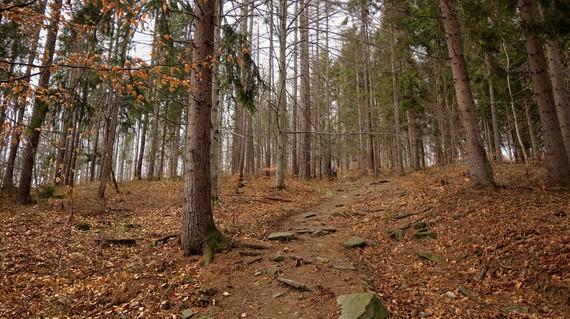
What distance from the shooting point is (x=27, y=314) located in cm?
421

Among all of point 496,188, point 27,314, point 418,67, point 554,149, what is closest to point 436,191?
point 496,188

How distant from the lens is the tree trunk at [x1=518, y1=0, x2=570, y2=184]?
319 inches

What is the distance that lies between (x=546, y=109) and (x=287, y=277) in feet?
27.5

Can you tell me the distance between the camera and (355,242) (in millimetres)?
6598

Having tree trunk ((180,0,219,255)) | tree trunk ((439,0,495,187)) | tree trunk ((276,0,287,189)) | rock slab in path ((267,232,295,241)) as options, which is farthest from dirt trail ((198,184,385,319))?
tree trunk ((276,0,287,189))

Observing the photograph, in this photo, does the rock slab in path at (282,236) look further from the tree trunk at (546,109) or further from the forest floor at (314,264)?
the tree trunk at (546,109)

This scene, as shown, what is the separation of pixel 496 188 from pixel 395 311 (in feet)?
17.9

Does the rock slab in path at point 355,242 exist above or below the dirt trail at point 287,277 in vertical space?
above

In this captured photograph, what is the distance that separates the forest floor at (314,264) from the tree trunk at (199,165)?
415 mm

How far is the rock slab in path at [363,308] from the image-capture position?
3850 millimetres

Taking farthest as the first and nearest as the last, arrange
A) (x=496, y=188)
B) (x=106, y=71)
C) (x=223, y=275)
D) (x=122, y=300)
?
1. (x=496, y=188)
2. (x=223, y=275)
3. (x=122, y=300)
4. (x=106, y=71)

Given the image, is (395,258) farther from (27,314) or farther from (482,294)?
(27,314)

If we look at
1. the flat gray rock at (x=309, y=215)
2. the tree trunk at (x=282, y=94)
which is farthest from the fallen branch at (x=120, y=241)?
the tree trunk at (x=282, y=94)

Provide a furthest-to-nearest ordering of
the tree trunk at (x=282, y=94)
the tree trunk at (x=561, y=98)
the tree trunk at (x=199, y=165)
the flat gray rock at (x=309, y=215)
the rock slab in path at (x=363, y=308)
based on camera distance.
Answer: the tree trunk at (x=282, y=94) → the flat gray rock at (x=309, y=215) → the tree trunk at (x=561, y=98) → the tree trunk at (x=199, y=165) → the rock slab in path at (x=363, y=308)
